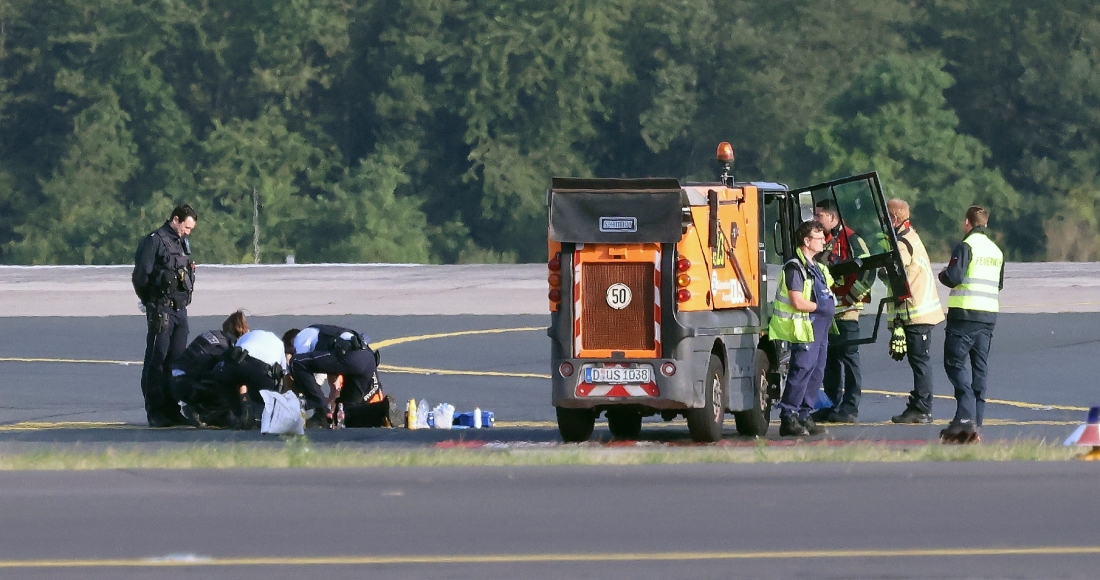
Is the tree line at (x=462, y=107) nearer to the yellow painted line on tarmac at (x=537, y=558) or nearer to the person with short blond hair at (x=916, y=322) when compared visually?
the person with short blond hair at (x=916, y=322)

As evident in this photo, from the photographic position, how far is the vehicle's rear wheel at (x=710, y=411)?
13.8 metres

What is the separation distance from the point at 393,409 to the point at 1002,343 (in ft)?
36.7

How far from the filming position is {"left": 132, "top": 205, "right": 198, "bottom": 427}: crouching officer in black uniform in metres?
16.0

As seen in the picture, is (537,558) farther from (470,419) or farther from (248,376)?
(470,419)

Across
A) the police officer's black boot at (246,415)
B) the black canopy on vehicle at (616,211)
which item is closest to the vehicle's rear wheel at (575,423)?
the black canopy on vehicle at (616,211)

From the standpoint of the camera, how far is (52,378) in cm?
2111

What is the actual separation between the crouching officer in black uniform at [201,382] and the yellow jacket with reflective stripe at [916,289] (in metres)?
5.34

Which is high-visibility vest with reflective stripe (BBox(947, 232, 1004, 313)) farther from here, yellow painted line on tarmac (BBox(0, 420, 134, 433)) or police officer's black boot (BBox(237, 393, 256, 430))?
yellow painted line on tarmac (BBox(0, 420, 134, 433))

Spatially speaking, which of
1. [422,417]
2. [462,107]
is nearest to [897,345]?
[422,417]

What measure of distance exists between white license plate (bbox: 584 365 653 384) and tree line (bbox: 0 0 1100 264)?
2088 inches

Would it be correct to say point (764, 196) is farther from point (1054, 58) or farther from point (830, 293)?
point (1054, 58)

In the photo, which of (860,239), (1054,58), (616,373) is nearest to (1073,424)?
(860,239)

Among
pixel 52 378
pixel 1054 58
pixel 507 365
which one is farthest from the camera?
pixel 1054 58

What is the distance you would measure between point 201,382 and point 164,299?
805 mm
